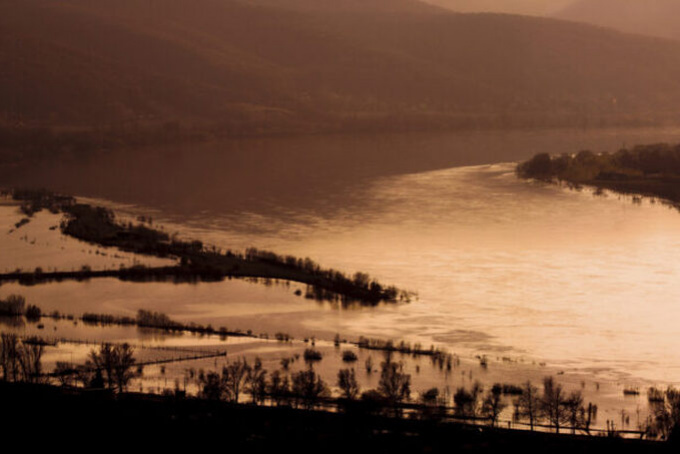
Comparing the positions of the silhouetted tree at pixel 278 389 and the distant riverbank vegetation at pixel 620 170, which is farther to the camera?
the distant riverbank vegetation at pixel 620 170

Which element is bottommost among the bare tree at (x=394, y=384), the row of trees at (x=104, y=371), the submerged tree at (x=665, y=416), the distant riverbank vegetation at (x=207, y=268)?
the submerged tree at (x=665, y=416)

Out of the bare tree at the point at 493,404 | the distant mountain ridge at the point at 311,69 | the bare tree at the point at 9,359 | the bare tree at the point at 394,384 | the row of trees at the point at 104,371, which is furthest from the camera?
the distant mountain ridge at the point at 311,69

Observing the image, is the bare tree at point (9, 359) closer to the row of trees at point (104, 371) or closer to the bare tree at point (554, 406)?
the row of trees at point (104, 371)

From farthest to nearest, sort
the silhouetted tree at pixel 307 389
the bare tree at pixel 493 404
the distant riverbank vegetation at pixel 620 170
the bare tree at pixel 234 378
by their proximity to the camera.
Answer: the distant riverbank vegetation at pixel 620 170 → the bare tree at pixel 234 378 → the silhouetted tree at pixel 307 389 → the bare tree at pixel 493 404

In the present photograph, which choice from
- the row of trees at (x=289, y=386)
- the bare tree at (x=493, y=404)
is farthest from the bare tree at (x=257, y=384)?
the bare tree at (x=493, y=404)

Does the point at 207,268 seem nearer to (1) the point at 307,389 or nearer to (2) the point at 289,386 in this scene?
(2) the point at 289,386

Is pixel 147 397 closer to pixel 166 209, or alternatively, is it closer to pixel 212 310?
pixel 212 310

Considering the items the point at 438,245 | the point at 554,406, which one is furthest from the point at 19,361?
the point at 438,245
